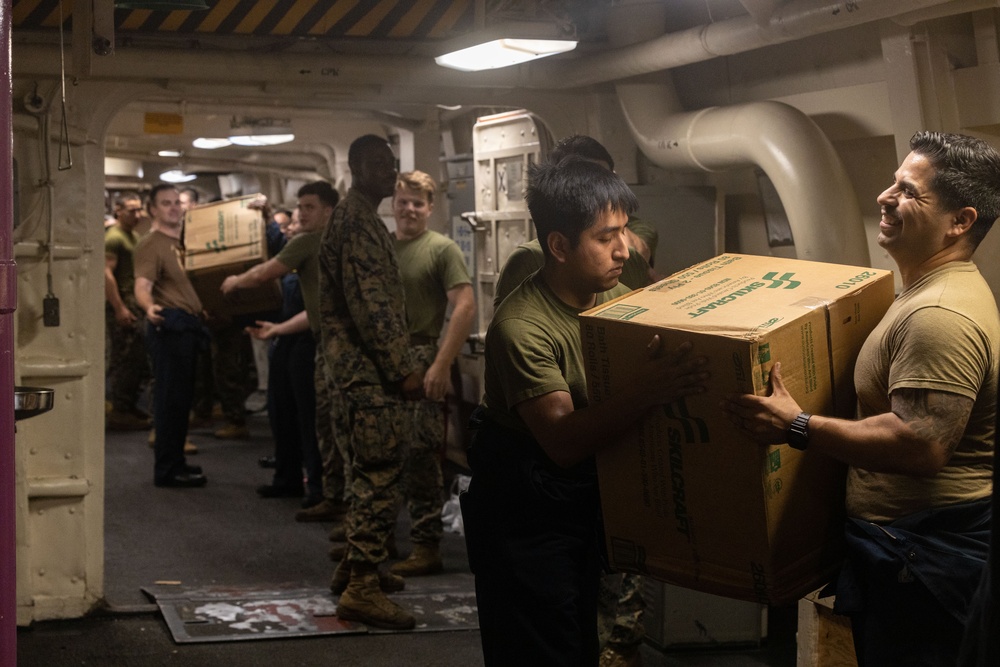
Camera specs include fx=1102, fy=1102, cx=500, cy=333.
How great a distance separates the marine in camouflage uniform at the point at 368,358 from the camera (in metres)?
4.56

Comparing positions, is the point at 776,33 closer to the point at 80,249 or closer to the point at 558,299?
the point at 558,299

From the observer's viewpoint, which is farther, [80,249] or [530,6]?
[80,249]

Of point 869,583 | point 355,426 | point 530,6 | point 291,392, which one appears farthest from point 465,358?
point 869,583

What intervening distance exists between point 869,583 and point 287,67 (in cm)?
348

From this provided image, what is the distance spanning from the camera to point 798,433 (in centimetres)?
229

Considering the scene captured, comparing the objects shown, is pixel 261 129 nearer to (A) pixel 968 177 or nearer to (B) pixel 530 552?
(B) pixel 530 552

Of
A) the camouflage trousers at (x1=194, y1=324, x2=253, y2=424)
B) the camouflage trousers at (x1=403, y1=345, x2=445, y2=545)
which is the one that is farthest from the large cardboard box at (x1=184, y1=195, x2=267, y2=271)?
the camouflage trousers at (x1=403, y1=345, x2=445, y2=545)

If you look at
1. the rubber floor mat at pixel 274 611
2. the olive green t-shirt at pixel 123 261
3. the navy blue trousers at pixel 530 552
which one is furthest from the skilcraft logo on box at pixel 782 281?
the olive green t-shirt at pixel 123 261

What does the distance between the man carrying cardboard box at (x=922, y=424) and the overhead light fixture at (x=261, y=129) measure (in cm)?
615

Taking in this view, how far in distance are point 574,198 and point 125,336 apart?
768 cm

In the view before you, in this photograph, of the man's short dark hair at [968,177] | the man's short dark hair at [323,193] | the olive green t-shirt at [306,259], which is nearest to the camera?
the man's short dark hair at [968,177]

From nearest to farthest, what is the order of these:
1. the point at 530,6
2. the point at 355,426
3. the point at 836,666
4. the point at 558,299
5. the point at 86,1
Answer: the point at 558,299
the point at 836,666
the point at 86,1
the point at 530,6
the point at 355,426

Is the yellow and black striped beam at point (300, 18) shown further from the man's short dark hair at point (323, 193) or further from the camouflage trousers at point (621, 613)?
the camouflage trousers at point (621, 613)

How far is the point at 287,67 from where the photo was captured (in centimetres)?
490
